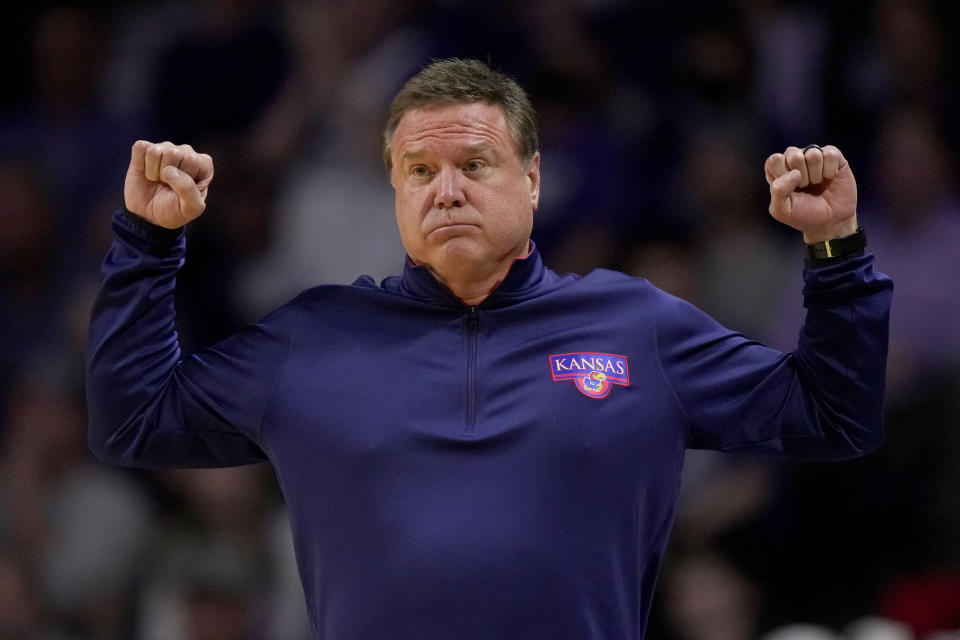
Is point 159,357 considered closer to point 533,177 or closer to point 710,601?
point 533,177

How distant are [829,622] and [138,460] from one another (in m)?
2.75

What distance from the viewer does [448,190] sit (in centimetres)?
296

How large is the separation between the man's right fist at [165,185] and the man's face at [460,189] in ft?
1.47

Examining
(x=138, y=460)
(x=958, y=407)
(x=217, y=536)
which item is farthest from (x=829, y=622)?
(x=138, y=460)

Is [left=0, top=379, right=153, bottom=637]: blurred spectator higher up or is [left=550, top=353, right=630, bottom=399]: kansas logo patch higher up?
[left=550, top=353, right=630, bottom=399]: kansas logo patch

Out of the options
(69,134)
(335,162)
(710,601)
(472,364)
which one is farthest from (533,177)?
(69,134)

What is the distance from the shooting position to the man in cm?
275

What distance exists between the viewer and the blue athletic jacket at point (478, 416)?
8.99 feet

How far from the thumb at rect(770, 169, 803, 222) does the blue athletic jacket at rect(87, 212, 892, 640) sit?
15cm

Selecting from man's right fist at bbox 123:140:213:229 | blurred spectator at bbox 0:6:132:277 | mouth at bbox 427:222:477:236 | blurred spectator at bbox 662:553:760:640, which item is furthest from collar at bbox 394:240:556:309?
blurred spectator at bbox 0:6:132:277

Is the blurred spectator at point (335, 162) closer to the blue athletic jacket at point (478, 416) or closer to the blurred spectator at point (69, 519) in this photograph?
the blurred spectator at point (69, 519)

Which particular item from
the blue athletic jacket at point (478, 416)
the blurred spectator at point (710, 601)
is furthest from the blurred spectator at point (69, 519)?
the blue athletic jacket at point (478, 416)

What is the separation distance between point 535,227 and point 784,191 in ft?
10.0

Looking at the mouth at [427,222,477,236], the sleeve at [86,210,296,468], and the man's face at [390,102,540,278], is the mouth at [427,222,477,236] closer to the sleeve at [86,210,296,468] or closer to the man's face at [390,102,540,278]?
the man's face at [390,102,540,278]
